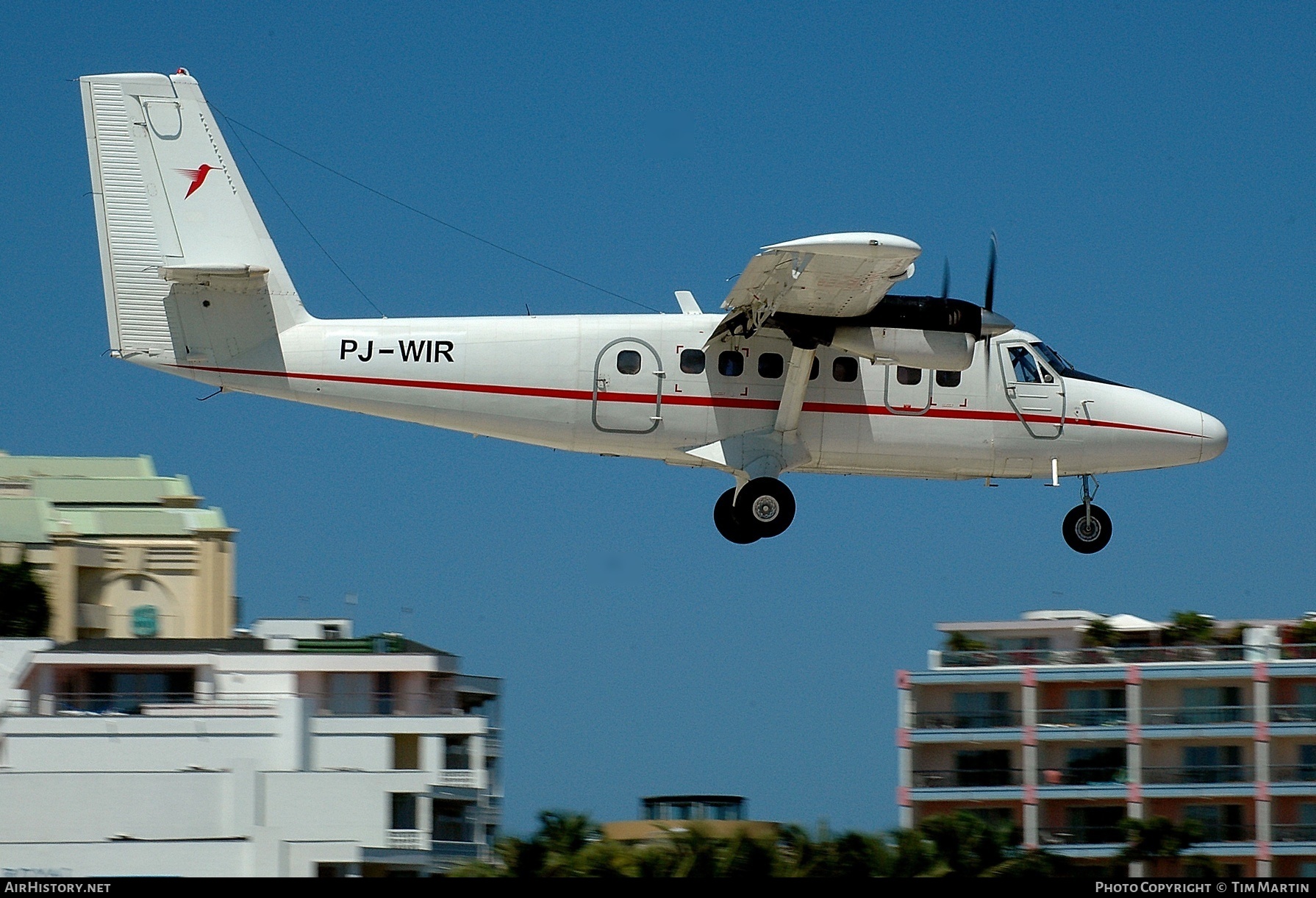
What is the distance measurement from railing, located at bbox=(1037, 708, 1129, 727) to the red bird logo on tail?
22.6m

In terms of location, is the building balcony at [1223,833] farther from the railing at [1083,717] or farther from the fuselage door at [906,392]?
the fuselage door at [906,392]

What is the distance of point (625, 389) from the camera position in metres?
23.5

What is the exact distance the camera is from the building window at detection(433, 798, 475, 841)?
3325 centimetres

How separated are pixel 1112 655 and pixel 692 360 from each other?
19475mm

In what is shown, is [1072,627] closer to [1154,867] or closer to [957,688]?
[957,688]

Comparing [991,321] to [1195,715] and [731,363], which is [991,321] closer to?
[731,363]

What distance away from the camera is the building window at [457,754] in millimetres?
34438

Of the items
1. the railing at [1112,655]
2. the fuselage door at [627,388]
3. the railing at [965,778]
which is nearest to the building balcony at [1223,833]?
the railing at [965,778]

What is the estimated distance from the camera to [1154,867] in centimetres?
3456

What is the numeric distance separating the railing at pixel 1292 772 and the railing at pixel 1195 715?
1.31 meters

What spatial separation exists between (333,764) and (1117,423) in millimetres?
16465

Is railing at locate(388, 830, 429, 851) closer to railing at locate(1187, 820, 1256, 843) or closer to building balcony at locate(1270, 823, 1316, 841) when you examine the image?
railing at locate(1187, 820, 1256, 843)

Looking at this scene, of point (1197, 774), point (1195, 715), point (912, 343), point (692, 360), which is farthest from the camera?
point (1195, 715)

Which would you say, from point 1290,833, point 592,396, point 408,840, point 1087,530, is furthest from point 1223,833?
point 592,396
